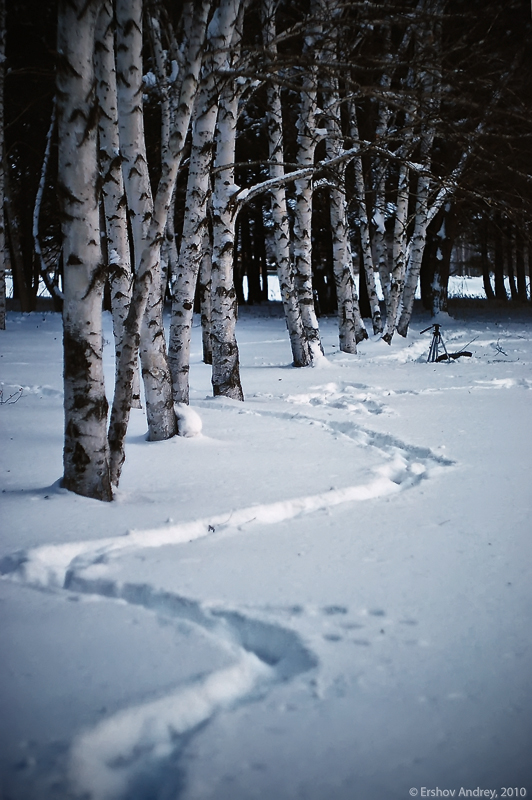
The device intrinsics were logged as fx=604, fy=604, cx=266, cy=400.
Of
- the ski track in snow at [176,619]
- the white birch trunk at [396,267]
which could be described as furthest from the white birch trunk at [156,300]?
the white birch trunk at [396,267]

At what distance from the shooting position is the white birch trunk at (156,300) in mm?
3961

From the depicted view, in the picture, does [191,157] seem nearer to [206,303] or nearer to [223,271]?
[223,271]

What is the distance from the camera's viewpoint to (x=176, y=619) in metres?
2.31

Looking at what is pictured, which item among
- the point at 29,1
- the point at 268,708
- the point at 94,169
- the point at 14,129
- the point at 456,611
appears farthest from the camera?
the point at 14,129

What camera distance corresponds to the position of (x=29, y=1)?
47.2ft

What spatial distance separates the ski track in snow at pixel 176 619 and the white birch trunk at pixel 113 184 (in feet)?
6.30

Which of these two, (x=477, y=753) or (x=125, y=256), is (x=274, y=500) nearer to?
(x=477, y=753)

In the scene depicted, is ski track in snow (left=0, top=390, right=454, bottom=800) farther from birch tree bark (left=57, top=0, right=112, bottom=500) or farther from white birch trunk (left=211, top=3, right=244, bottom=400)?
white birch trunk (left=211, top=3, right=244, bottom=400)

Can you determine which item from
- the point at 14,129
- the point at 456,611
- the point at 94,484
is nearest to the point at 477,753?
the point at 456,611

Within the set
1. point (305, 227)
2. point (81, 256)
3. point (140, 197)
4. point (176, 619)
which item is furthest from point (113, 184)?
point (305, 227)

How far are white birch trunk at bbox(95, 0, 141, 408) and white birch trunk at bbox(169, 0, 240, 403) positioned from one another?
2.76 ft

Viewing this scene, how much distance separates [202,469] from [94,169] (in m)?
2.14

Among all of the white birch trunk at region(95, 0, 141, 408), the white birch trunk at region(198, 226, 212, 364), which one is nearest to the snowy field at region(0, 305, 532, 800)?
the white birch trunk at region(95, 0, 141, 408)

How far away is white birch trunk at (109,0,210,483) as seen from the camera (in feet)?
13.0
